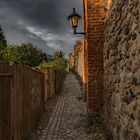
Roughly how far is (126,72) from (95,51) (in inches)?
159

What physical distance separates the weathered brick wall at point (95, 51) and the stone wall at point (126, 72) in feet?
8.06

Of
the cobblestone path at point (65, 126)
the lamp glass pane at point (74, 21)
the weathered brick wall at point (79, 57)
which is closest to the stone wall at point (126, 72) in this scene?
the cobblestone path at point (65, 126)

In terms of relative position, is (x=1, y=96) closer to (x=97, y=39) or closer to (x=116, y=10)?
(x=116, y=10)

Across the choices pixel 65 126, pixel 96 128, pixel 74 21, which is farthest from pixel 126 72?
pixel 74 21

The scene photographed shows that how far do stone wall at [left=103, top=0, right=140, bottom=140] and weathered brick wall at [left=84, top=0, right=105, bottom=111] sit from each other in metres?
2.46

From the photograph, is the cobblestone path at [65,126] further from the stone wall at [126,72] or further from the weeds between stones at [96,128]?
the stone wall at [126,72]

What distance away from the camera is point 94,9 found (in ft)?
28.9

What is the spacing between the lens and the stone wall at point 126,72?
13.6ft

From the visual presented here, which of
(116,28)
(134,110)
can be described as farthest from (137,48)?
(116,28)

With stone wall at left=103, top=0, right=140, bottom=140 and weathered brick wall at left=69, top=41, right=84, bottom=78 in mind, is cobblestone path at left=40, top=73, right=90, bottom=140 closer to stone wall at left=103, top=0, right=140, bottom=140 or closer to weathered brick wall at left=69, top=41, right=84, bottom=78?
stone wall at left=103, top=0, right=140, bottom=140

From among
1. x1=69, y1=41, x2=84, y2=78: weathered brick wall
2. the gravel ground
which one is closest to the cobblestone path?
the gravel ground

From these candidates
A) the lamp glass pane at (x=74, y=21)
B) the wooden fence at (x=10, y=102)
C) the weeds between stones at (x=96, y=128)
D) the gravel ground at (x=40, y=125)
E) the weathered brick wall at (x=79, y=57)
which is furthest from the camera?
the weathered brick wall at (x=79, y=57)

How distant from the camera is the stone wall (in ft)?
13.6

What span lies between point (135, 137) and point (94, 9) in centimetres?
539
